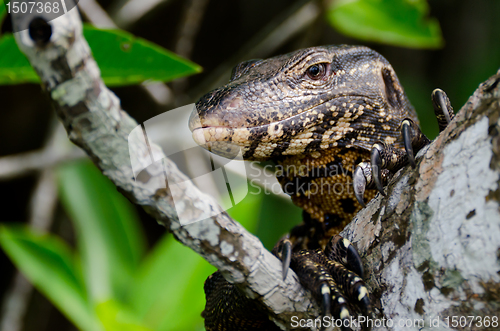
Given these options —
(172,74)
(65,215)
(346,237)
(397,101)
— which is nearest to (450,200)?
(346,237)

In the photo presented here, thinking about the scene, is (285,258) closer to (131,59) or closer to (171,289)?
(131,59)

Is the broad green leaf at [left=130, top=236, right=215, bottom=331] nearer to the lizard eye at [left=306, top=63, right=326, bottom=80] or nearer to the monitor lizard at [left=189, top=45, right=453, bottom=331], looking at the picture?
the monitor lizard at [left=189, top=45, right=453, bottom=331]

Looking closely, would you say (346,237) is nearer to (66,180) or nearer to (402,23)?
(402,23)

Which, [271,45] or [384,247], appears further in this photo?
[271,45]

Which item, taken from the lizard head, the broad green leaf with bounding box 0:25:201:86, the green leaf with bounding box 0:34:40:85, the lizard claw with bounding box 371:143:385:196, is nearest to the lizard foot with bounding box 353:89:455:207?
the lizard claw with bounding box 371:143:385:196

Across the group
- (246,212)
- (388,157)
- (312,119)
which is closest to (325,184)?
(312,119)

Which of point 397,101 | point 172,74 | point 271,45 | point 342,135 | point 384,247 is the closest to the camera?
point 384,247

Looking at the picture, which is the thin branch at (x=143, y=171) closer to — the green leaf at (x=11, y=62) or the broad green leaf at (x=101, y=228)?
the green leaf at (x=11, y=62)

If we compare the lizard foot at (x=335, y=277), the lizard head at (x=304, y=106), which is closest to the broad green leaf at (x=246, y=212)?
the lizard head at (x=304, y=106)
